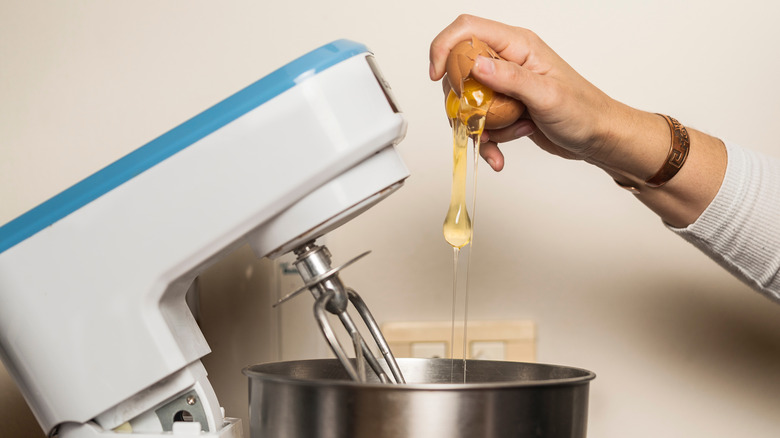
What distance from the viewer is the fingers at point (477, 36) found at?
1.90 feet

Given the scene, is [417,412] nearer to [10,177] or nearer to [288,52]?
[288,52]

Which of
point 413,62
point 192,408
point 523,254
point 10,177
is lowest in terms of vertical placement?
point 192,408

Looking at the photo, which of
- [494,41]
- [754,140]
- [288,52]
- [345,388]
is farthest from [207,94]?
[754,140]

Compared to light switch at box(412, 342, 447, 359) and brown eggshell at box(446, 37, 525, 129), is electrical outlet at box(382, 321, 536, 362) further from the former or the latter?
brown eggshell at box(446, 37, 525, 129)

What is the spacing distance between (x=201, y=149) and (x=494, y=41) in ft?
0.99

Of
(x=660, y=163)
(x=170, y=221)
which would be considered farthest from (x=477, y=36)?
(x=170, y=221)

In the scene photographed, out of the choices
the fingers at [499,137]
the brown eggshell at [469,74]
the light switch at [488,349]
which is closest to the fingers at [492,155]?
the fingers at [499,137]

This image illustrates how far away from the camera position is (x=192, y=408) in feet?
1.64

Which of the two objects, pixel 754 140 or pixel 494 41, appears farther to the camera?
pixel 754 140

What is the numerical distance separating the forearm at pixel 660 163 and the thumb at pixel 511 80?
99mm

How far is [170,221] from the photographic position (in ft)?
1.47

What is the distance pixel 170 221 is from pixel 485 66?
0.26 m

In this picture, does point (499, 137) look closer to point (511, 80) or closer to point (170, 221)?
point (511, 80)

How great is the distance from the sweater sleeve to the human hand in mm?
134
